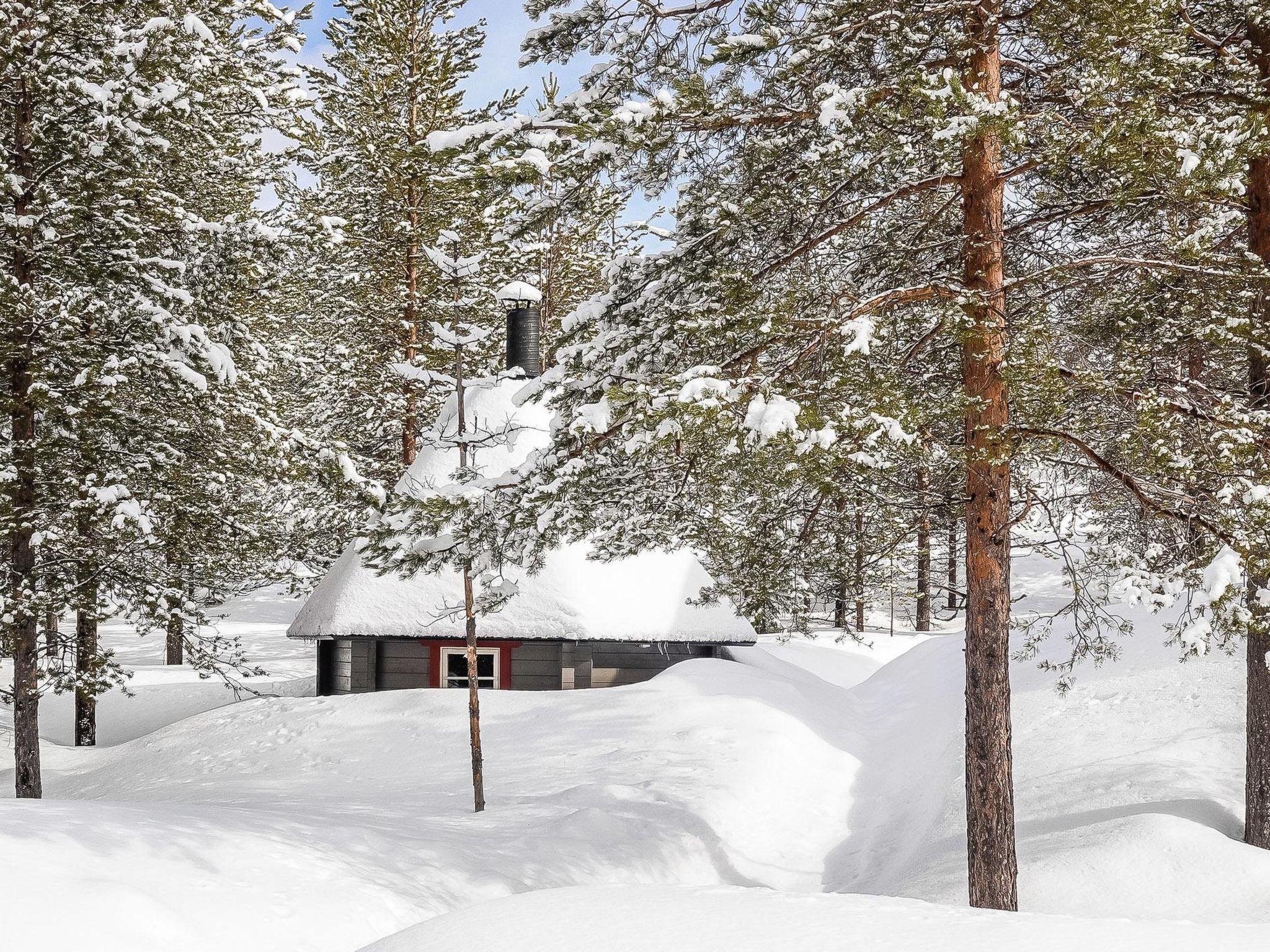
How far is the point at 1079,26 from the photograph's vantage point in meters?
6.72

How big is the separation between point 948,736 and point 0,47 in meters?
14.1

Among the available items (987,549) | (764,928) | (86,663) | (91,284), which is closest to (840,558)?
(987,549)

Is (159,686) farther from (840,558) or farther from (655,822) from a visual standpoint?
(840,558)

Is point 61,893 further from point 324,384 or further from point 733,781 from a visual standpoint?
point 324,384

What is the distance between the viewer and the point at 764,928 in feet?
13.6

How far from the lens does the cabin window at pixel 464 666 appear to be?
53.8ft

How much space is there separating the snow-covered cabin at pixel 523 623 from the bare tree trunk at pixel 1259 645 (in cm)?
804

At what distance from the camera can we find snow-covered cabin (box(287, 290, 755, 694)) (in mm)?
15477

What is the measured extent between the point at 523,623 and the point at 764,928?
11.5 m

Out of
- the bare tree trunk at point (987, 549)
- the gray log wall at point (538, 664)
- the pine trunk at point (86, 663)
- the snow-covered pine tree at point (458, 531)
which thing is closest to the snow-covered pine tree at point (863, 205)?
the bare tree trunk at point (987, 549)

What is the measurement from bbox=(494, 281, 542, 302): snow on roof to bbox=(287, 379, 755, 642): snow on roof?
1.42 meters

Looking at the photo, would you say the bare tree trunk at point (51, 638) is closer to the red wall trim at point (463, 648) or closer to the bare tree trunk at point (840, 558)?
the red wall trim at point (463, 648)

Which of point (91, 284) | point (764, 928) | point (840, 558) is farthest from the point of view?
point (91, 284)

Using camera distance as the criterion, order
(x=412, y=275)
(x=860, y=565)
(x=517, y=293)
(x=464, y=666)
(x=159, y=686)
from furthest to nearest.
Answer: (x=159, y=686)
(x=412, y=275)
(x=464, y=666)
(x=517, y=293)
(x=860, y=565)
